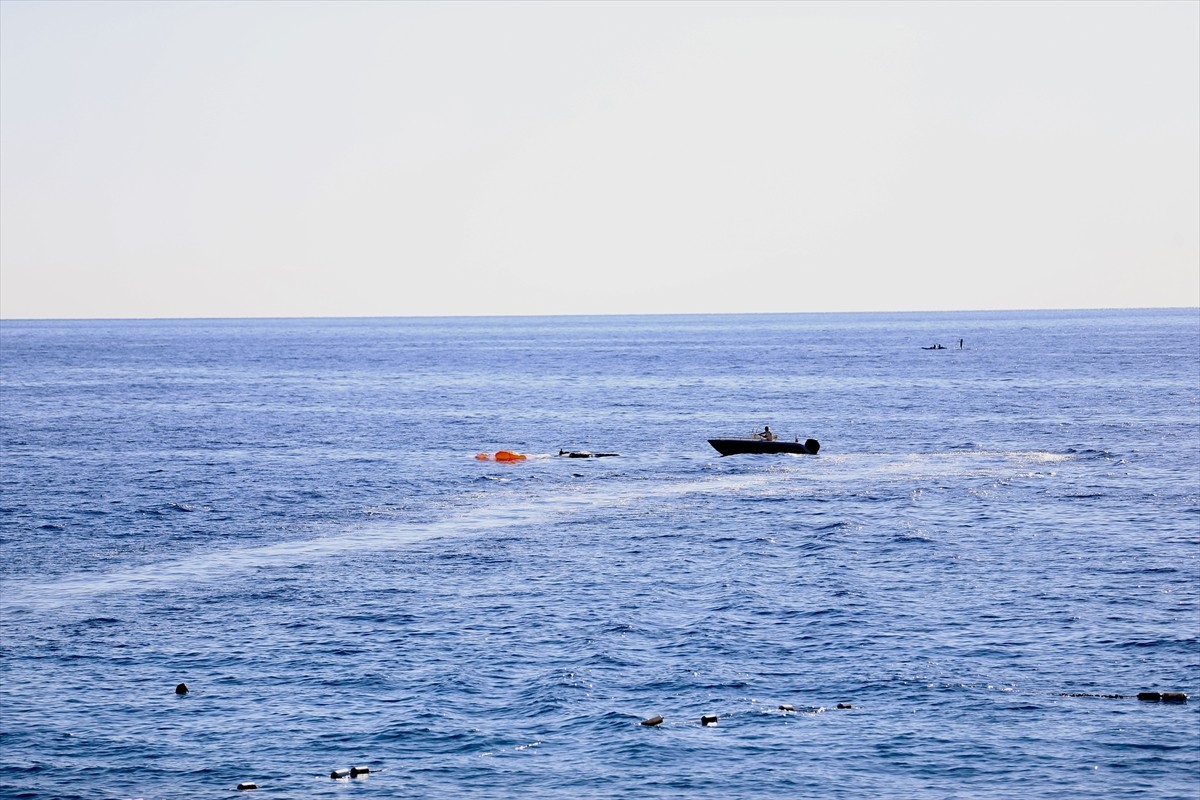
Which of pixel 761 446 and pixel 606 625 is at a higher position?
pixel 761 446

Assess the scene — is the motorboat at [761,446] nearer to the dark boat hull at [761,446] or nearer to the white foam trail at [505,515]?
the dark boat hull at [761,446]

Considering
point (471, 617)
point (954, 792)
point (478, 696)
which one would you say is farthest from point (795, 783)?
point (471, 617)

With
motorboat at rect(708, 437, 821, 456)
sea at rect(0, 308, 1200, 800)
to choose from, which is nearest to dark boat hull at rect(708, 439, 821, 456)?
motorboat at rect(708, 437, 821, 456)

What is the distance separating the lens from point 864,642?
5081 cm

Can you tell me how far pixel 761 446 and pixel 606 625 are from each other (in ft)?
184

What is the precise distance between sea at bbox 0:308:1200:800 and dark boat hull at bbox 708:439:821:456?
179 centimetres

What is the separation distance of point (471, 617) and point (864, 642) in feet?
52.8

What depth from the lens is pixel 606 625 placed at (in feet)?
176

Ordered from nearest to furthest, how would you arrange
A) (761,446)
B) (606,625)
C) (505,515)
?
(606,625) < (505,515) < (761,446)

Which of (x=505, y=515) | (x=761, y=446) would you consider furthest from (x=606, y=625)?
(x=761, y=446)

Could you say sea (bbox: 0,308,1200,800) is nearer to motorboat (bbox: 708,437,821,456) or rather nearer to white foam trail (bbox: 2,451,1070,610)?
white foam trail (bbox: 2,451,1070,610)

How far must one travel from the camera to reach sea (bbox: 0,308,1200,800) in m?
39.4

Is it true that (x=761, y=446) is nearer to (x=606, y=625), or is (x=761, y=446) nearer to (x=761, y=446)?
(x=761, y=446)

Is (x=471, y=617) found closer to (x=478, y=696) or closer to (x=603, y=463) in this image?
(x=478, y=696)
